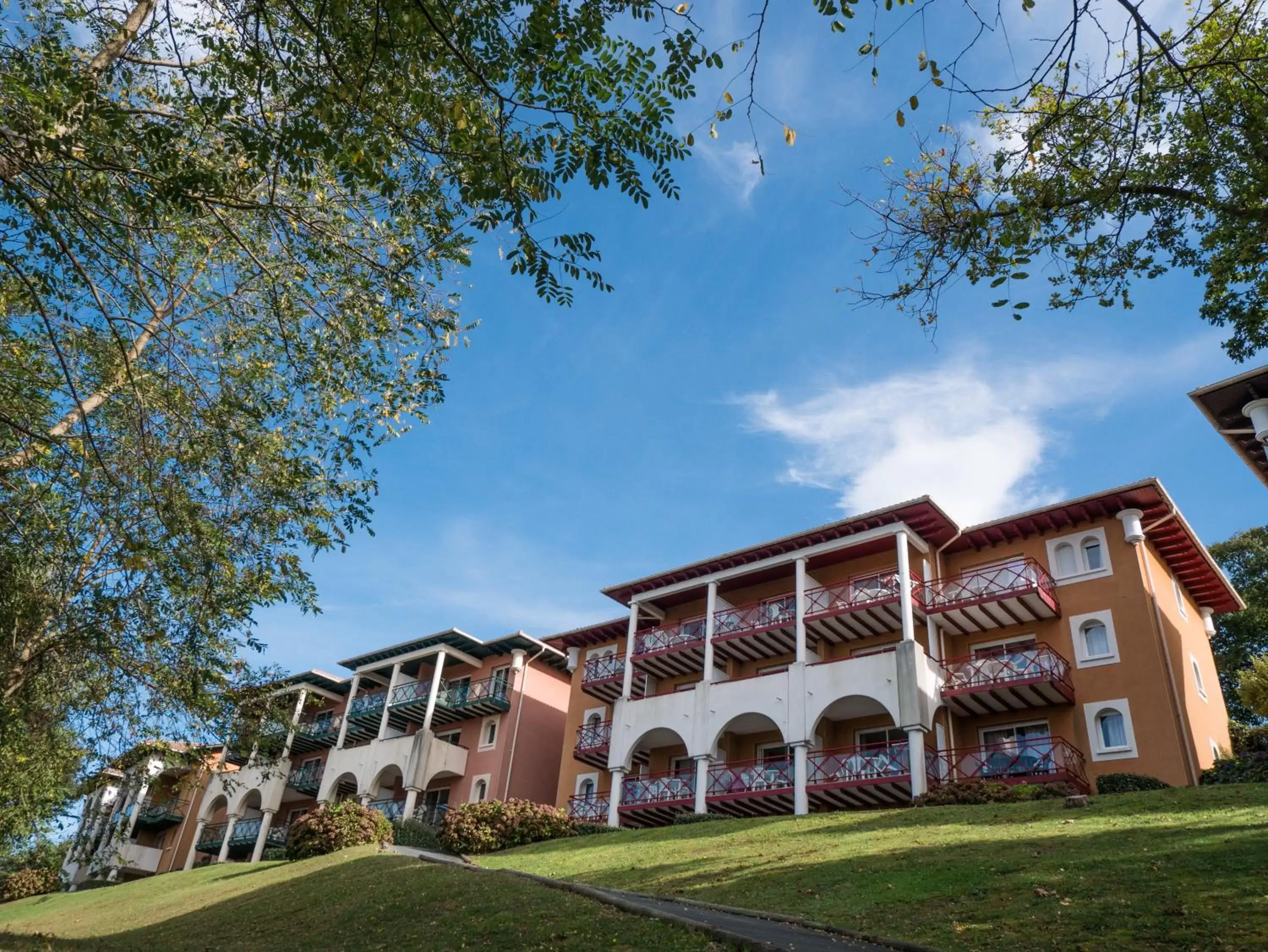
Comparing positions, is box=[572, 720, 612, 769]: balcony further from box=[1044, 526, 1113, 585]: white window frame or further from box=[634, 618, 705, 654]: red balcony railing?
box=[1044, 526, 1113, 585]: white window frame

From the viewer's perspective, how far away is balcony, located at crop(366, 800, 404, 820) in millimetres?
33344

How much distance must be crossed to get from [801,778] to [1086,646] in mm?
7764

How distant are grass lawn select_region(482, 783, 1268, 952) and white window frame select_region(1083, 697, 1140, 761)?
4922 mm

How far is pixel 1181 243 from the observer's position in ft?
38.4

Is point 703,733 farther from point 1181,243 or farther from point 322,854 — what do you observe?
point 1181,243

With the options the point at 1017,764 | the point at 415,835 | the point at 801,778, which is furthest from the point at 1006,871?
the point at 415,835

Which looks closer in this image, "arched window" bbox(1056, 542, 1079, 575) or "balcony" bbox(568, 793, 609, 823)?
"arched window" bbox(1056, 542, 1079, 575)

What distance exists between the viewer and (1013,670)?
21672mm

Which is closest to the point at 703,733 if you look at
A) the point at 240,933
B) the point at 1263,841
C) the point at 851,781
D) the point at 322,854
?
the point at 851,781

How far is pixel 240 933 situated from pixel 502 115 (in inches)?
549

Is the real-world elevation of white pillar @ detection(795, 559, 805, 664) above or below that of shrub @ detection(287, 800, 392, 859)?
above

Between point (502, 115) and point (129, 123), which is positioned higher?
point (129, 123)

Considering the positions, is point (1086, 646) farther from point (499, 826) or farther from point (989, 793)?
point (499, 826)

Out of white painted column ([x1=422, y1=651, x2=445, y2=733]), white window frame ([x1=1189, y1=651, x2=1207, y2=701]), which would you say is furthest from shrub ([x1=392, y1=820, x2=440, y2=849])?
white window frame ([x1=1189, y1=651, x2=1207, y2=701])
